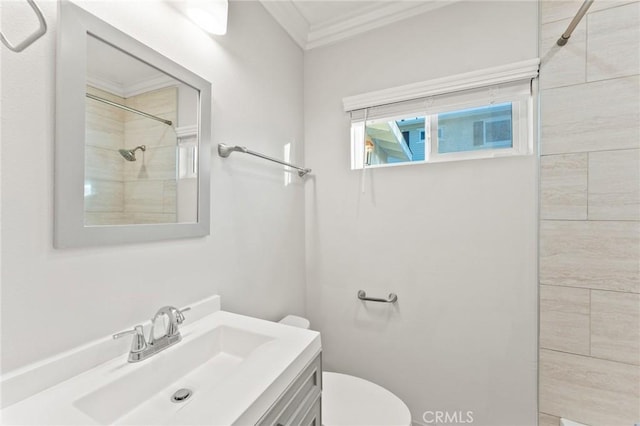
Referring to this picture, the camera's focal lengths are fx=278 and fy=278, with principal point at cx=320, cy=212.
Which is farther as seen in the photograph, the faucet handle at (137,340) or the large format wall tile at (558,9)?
the large format wall tile at (558,9)

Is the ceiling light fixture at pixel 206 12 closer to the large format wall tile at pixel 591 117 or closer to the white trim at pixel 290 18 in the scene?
the white trim at pixel 290 18

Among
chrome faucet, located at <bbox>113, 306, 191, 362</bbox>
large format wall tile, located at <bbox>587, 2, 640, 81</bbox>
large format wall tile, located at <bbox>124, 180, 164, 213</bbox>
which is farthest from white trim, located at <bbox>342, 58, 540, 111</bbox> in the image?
chrome faucet, located at <bbox>113, 306, 191, 362</bbox>

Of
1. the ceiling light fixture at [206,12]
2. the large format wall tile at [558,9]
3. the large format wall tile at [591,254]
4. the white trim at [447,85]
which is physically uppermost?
the large format wall tile at [558,9]

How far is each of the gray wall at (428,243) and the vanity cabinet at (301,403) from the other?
851 mm

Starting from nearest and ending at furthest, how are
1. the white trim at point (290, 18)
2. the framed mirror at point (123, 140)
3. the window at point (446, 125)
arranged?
the framed mirror at point (123, 140) < the window at point (446, 125) < the white trim at point (290, 18)

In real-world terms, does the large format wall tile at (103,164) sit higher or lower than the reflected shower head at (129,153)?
lower

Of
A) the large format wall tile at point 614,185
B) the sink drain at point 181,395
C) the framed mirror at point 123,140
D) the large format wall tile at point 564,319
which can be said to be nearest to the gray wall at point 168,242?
the framed mirror at point 123,140

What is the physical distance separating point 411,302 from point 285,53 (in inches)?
67.6

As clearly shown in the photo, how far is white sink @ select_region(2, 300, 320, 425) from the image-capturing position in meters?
0.62

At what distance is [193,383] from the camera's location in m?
0.88

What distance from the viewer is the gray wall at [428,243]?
4.68ft

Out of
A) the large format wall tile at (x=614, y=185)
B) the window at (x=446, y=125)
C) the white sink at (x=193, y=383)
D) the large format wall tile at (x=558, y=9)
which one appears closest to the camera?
the white sink at (x=193, y=383)

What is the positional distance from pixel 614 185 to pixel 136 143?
196 centimetres

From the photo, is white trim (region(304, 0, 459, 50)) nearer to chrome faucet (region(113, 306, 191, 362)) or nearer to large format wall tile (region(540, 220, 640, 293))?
large format wall tile (region(540, 220, 640, 293))
